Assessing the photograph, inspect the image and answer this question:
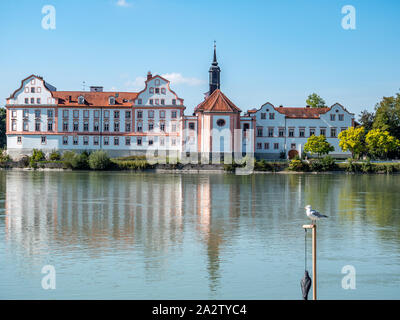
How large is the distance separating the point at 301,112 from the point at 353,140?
9.83m

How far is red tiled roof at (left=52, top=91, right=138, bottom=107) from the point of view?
276 feet

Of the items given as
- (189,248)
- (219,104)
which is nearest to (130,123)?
(219,104)

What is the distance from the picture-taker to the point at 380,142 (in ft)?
261

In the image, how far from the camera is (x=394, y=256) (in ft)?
61.6

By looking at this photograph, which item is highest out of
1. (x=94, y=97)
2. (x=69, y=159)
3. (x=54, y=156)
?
(x=94, y=97)

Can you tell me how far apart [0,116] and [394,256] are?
9231cm

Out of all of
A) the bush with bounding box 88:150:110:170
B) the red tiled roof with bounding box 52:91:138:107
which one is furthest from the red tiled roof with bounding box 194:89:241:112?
the bush with bounding box 88:150:110:170

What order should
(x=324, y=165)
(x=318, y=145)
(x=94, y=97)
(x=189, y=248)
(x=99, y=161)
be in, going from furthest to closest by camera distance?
(x=94, y=97)
(x=318, y=145)
(x=324, y=165)
(x=99, y=161)
(x=189, y=248)

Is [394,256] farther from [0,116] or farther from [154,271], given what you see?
[0,116]

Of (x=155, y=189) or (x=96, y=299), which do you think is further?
(x=155, y=189)

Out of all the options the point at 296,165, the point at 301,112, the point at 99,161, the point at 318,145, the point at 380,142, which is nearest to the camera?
the point at 99,161

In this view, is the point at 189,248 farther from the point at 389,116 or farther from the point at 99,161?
the point at 389,116

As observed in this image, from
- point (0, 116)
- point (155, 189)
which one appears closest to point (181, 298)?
point (155, 189)

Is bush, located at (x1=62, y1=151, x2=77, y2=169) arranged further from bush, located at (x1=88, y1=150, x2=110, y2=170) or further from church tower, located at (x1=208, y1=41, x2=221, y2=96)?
church tower, located at (x1=208, y1=41, x2=221, y2=96)
